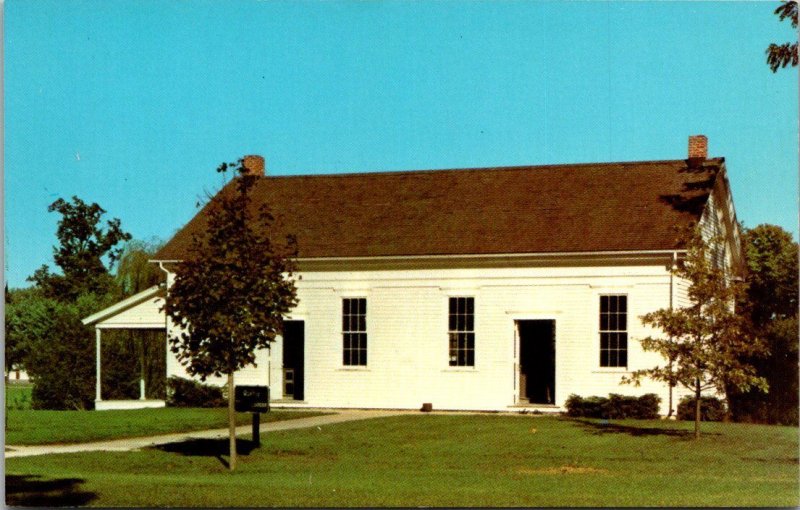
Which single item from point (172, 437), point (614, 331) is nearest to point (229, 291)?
point (172, 437)

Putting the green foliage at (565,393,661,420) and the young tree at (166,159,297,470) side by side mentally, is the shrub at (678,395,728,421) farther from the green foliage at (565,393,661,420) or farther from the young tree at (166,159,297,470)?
the young tree at (166,159,297,470)

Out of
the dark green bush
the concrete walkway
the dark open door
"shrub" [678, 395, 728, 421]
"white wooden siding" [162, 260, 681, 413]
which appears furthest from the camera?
the dark open door

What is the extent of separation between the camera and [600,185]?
108ft

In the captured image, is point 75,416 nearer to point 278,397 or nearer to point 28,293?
point 278,397

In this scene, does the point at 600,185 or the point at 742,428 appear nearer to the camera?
the point at 742,428

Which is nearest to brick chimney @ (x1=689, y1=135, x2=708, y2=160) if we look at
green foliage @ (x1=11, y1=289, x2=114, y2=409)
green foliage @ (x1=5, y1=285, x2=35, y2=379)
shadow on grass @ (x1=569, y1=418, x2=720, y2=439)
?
shadow on grass @ (x1=569, y1=418, x2=720, y2=439)

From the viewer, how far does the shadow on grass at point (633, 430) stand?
2452cm

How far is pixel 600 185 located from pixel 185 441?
14.9 metres

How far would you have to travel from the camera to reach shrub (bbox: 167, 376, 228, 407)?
33156mm

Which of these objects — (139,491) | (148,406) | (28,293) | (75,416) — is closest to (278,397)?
(148,406)

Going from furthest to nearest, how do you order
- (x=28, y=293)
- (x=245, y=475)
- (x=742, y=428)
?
(x=28, y=293) → (x=742, y=428) → (x=245, y=475)

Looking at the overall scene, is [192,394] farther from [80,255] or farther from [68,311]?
[80,255]

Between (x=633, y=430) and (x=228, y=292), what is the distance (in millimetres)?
10818

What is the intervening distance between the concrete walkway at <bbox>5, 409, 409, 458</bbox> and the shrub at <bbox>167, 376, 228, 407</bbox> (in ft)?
13.2
